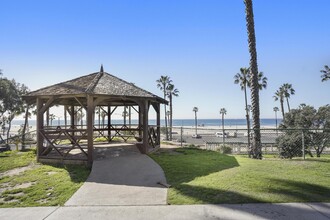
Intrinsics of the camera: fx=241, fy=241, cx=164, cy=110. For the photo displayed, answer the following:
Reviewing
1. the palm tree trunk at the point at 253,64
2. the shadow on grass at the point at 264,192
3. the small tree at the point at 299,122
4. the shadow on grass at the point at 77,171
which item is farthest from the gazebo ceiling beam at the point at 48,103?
the small tree at the point at 299,122

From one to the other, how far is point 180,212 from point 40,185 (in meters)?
4.51

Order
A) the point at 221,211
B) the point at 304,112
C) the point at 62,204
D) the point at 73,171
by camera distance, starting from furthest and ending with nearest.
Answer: the point at 304,112 → the point at 73,171 → the point at 62,204 → the point at 221,211

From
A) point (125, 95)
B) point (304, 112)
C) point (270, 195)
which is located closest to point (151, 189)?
point (270, 195)

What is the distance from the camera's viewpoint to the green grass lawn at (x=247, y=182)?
5.58m

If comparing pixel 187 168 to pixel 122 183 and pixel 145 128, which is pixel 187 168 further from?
pixel 145 128

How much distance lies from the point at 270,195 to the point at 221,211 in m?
1.61

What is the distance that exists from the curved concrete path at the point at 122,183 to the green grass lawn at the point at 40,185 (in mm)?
378

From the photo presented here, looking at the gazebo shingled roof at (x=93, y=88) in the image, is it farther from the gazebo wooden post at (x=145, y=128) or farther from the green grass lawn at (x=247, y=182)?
the green grass lawn at (x=247, y=182)

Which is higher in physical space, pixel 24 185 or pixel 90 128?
pixel 90 128


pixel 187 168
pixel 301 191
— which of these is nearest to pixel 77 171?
pixel 187 168

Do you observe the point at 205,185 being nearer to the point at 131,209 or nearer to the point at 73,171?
the point at 131,209

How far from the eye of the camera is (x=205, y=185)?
21.1 ft

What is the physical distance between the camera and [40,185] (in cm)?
704

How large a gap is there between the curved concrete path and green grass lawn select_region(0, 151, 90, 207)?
0.38m
